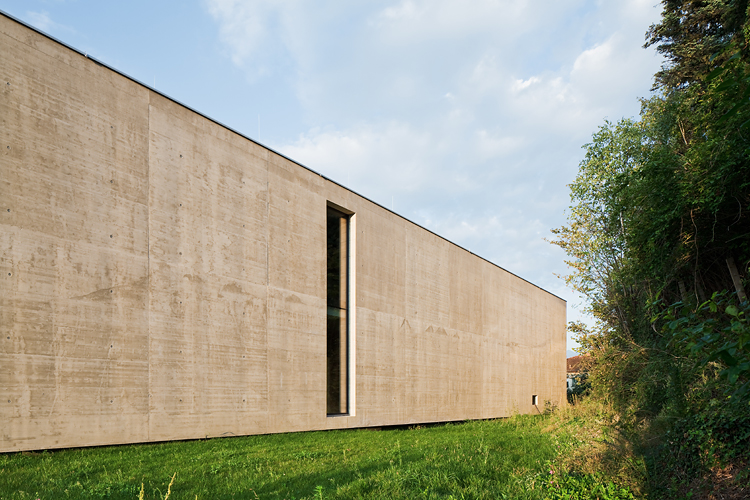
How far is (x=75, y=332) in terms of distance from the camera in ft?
27.3

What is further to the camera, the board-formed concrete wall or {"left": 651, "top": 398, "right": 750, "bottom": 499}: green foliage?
the board-formed concrete wall

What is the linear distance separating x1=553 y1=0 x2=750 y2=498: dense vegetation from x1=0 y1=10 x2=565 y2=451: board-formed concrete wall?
6.96 metres

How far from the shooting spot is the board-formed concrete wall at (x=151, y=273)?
A: 799 centimetres

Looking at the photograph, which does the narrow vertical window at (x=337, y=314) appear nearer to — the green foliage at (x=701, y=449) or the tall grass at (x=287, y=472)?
the tall grass at (x=287, y=472)

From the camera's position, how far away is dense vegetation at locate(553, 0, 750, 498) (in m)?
3.41

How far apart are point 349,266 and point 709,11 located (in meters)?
11.2

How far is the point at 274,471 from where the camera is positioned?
725 centimetres

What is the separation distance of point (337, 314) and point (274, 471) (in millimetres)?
7365

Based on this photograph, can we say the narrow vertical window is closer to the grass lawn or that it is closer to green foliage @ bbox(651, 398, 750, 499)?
the grass lawn

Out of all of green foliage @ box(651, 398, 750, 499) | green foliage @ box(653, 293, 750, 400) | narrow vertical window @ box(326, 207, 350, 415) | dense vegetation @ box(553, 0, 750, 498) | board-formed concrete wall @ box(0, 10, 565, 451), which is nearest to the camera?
green foliage @ box(653, 293, 750, 400)

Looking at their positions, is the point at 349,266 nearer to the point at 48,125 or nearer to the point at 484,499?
the point at 48,125

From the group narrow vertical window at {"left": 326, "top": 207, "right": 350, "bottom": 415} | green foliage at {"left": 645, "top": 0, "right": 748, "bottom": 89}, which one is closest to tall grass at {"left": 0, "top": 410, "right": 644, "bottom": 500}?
narrow vertical window at {"left": 326, "top": 207, "right": 350, "bottom": 415}

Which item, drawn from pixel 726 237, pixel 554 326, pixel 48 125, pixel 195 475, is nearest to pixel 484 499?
pixel 195 475

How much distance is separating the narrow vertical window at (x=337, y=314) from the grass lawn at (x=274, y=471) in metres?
3.91
